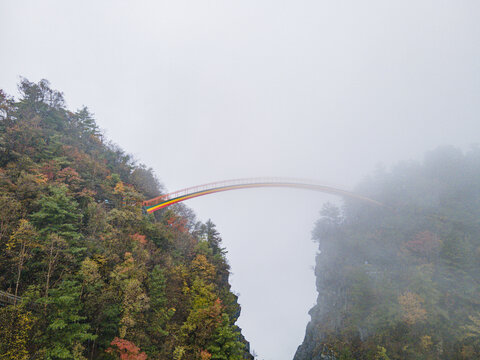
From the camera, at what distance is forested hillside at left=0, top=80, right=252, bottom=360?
1045 centimetres

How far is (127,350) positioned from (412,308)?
99.6 feet

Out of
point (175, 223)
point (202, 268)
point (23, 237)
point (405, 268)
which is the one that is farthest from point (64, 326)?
point (405, 268)

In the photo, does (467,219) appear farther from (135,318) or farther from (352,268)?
(135,318)

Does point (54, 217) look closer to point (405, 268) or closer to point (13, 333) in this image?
point (13, 333)

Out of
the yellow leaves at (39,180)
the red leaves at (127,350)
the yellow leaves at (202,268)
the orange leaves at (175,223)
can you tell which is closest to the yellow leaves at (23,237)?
the yellow leaves at (39,180)

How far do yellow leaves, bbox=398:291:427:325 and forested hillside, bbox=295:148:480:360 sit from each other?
101 millimetres

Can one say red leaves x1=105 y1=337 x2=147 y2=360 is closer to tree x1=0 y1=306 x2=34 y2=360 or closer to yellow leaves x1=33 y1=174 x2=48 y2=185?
tree x1=0 y1=306 x2=34 y2=360

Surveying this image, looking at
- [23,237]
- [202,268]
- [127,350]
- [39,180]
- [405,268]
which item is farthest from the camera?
[405,268]

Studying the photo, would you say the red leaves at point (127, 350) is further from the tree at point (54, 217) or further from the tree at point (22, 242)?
the tree at point (54, 217)

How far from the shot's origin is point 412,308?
25.4 metres

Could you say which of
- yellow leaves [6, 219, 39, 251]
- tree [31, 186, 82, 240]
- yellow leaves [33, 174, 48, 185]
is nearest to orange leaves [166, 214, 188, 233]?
yellow leaves [33, 174, 48, 185]

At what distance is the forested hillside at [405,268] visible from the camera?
24062mm

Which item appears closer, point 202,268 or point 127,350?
point 127,350

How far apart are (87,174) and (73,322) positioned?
51.3 ft
